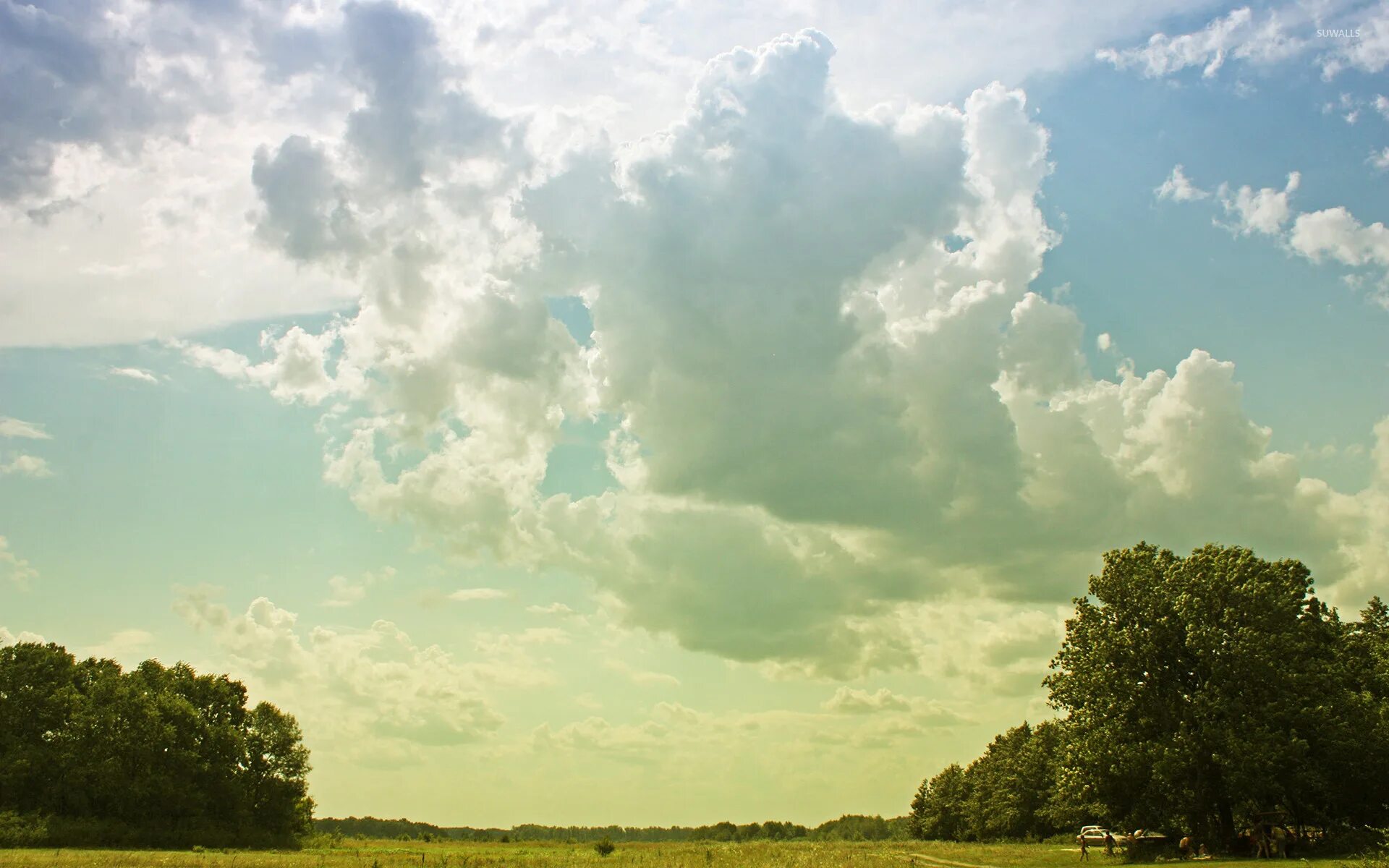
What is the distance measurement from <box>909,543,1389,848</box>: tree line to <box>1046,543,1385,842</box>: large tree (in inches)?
3.7

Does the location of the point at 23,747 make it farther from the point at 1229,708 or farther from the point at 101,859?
the point at 1229,708

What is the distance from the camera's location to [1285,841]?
5309 cm

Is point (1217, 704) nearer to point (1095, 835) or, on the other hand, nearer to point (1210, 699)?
point (1210, 699)

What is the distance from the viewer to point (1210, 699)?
54.4 metres

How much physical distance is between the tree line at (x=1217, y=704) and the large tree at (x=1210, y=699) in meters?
0.09

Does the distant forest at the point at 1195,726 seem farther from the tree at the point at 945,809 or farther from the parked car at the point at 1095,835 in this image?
the tree at the point at 945,809

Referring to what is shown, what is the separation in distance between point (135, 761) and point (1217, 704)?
92.6 metres

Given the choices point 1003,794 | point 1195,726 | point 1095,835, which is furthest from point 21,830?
point 1003,794

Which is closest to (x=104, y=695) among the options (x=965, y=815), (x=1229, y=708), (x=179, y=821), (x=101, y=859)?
(x=179, y=821)

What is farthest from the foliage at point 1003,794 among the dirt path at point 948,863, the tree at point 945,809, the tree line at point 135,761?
the tree line at point 135,761

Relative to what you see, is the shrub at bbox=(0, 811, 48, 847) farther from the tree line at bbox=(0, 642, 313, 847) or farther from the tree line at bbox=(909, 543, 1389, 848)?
the tree line at bbox=(909, 543, 1389, 848)

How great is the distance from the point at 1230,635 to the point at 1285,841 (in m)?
12.2

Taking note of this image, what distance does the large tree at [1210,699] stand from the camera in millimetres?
53062

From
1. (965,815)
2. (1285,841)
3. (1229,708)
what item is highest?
(1229,708)
